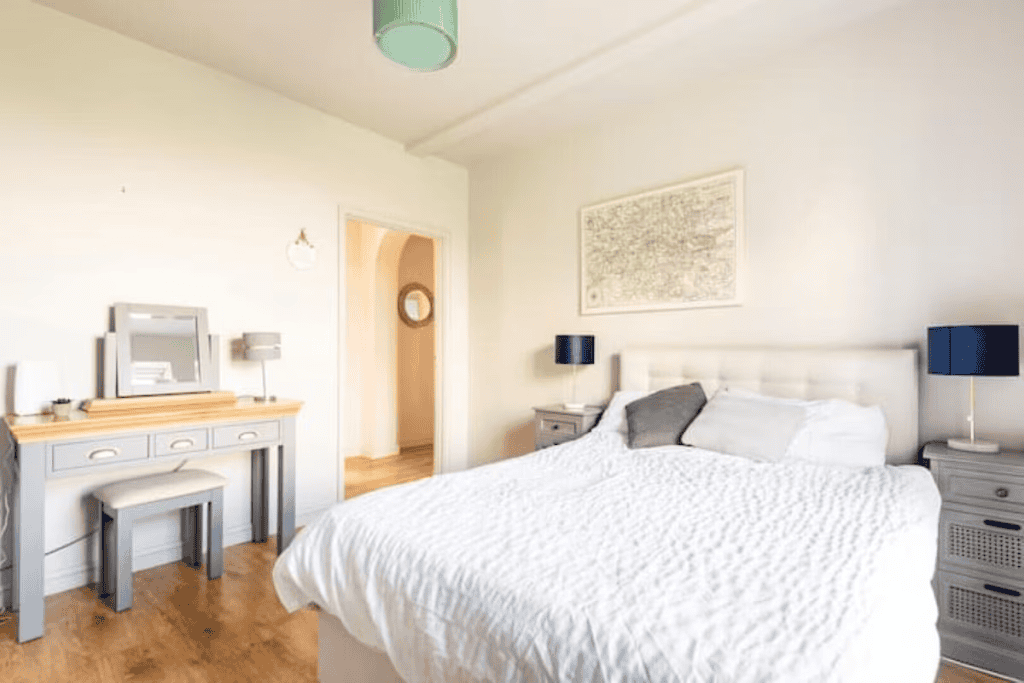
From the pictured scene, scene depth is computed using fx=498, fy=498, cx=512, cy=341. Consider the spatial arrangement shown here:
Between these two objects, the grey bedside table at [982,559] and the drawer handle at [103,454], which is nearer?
the grey bedside table at [982,559]

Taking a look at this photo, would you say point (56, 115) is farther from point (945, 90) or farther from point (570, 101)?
point (945, 90)

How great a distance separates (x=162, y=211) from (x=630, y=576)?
10.2 ft

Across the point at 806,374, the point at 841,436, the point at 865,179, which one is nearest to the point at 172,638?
the point at 841,436

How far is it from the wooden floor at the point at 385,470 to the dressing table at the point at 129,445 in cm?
125

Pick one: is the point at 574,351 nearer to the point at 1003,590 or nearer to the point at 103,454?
the point at 1003,590

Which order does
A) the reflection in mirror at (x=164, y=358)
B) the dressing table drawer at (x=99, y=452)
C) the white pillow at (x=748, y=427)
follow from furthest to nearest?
the reflection in mirror at (x=164, y=358), the white pillow at (x=748, y=427), the dressing table drawer at (x=99, y=452)

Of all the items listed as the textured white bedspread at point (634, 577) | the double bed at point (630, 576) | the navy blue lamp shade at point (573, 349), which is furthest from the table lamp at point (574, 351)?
the textured white bedspread at point (634, 577)

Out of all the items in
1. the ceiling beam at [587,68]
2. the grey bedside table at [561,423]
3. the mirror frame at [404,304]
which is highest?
the ceiling beam at [587,68]

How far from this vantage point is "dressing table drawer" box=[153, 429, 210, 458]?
2.37 m

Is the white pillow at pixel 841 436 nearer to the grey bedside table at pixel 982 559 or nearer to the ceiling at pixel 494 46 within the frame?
the grey bedside table at pixel 982 559

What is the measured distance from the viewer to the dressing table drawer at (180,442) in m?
2.37

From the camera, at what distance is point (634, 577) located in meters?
1.08

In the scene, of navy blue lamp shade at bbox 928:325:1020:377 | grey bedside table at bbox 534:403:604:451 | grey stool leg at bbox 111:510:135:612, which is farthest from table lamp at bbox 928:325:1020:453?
grey stool leg at bbox 111:510:135:612

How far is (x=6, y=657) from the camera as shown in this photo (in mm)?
1908
